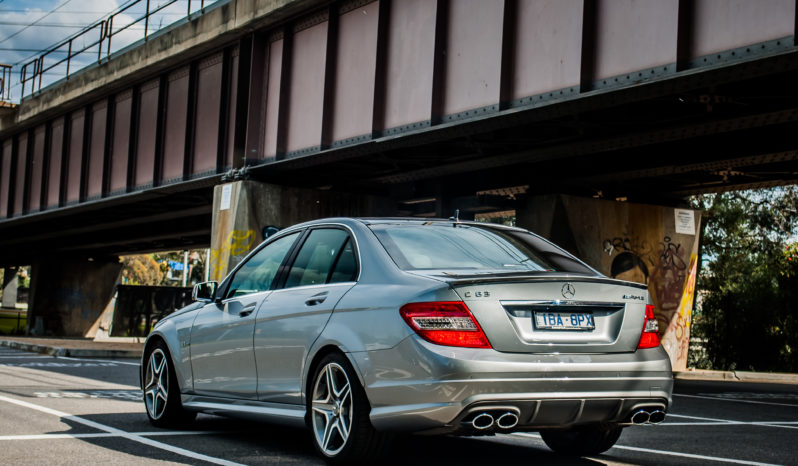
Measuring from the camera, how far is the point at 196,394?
7199 mm

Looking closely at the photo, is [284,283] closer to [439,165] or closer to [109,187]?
[439,165]

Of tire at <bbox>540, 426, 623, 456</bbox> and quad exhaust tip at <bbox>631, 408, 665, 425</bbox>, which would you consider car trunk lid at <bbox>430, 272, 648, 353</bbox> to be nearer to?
quad exhaust tip at <bbox>631, 408, 665, 425</bbox>

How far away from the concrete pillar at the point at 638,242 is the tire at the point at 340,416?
12372 mm

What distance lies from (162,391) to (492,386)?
12.3 ft

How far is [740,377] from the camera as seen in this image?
1839 centimetres

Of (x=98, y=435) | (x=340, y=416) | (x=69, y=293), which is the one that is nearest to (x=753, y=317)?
(x=98, y=435)

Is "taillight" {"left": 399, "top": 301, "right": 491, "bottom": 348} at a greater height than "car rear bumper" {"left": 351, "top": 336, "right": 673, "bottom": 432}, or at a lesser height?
greater

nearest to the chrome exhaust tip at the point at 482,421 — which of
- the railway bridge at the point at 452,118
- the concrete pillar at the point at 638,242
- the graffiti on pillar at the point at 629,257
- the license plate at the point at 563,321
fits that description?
the license plate at the point at 563,321

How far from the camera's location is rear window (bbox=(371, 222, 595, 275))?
18.6 ft

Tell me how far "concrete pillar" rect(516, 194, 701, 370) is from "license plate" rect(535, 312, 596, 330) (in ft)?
40.9

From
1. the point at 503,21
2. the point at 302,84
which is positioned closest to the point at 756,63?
the point at 503,21

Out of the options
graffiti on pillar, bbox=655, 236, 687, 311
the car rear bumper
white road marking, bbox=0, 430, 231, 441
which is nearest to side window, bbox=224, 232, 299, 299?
white road marking, bbox=0, 430, 231, 441

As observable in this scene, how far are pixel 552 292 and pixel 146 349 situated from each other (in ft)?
14.3

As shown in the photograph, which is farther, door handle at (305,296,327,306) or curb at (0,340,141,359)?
curb at (0,340,141,359)
